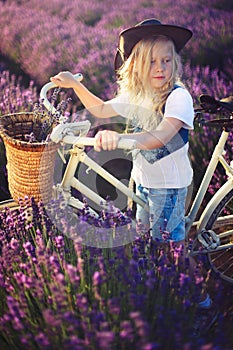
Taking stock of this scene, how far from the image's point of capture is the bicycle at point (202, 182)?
203 centimetres

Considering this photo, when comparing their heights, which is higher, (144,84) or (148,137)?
(144,84)

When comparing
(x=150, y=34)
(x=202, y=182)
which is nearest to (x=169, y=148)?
(x=202, y=182)

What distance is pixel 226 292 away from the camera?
2.90 meters

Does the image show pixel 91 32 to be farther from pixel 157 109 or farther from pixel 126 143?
pixel 126 143

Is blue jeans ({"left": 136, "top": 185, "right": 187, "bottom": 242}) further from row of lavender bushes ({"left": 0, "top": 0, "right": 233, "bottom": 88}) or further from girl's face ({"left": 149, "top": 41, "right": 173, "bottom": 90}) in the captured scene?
row of lavender bushes ({"left": 0, "top": 0, "right": 233, "bottom": 88})

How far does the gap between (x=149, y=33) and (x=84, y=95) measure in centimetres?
44

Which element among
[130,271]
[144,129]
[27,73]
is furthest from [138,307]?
[27,73]

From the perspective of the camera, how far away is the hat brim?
2.26 metres

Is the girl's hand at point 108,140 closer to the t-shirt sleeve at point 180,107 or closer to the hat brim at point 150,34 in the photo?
the t-shirt sleeve at point 180,107

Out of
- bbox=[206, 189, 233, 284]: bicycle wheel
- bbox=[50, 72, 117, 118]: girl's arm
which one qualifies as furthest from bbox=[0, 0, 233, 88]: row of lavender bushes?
bbox=[50, 72, 117, 118]: girl's arm

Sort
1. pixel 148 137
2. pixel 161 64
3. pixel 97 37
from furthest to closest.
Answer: pixel 97 37, pixel 161 64, pixel 148 137

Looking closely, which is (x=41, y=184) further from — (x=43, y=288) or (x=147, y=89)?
(x=147, y=89)

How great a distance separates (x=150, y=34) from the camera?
7.61 ft

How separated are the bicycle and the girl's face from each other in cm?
21
